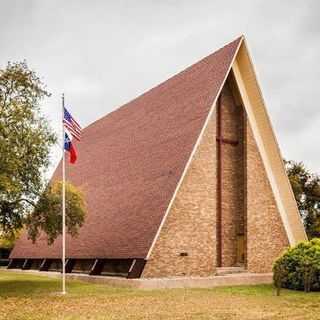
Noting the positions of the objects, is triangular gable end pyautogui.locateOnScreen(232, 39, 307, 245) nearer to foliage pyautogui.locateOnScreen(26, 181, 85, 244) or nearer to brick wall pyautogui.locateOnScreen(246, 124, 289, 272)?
brick wall pyautogui.locateOnScreen(246, 124, 289, 272)

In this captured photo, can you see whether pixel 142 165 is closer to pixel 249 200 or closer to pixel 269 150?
pixel 249 200

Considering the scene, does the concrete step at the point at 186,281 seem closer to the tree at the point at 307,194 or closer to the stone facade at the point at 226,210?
the stone facade at the point at 226,210

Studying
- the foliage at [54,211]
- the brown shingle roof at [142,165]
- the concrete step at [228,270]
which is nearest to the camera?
the foliage at [54,211]

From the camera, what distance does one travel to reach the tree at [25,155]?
21.9 meters

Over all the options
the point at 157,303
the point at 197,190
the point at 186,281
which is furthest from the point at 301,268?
the point at 157,303

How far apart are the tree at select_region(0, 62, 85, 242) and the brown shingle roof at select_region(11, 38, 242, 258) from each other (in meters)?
3.10

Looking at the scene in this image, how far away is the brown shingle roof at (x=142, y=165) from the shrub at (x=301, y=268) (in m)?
5.36

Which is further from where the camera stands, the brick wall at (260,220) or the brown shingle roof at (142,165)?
the brick wall at (260,220)

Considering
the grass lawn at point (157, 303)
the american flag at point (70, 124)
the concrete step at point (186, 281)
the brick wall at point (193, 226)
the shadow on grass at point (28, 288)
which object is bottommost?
the grass lawn at point (157, 303)

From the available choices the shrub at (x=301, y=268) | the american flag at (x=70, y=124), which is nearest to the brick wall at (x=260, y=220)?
the shrub at (x=301, y=268)

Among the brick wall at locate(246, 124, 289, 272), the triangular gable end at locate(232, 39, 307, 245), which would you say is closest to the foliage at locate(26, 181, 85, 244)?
the brick wall at locate(246, 124, 289, 272)

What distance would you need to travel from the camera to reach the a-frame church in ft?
80.5

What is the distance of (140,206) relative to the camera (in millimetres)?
25891

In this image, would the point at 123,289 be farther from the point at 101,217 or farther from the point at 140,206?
the point at 101,217
